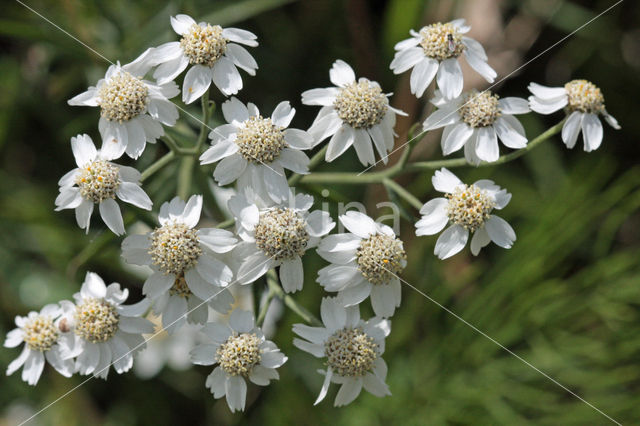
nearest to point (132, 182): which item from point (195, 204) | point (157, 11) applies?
point (195, 204)

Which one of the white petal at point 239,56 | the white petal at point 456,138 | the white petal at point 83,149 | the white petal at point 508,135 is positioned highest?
the white petal at point 508,135

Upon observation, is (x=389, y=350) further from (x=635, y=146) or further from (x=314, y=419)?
Result: (x=635, y=146)

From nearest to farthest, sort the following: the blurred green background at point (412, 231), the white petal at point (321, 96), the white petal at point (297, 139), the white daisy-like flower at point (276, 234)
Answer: the white daisy-like flower at point (276, 234), the white petal at point (297, 139), the white petal at point (321, 96), the blurred green background at point (412, 231)

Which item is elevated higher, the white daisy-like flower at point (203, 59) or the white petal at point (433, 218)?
the white petal at point (433, 218)

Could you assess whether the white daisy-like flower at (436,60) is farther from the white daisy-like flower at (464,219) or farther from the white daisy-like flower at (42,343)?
the white daisy-like flower at (42,343)

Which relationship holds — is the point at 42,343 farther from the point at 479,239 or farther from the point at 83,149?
the point at 479,239

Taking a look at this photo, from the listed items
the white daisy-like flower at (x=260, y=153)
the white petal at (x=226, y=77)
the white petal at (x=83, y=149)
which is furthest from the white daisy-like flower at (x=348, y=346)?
the white petal at (x=83, y=149)

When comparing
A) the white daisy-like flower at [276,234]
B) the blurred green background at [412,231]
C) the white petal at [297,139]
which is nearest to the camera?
the white daisy-like flower at [276,234]
